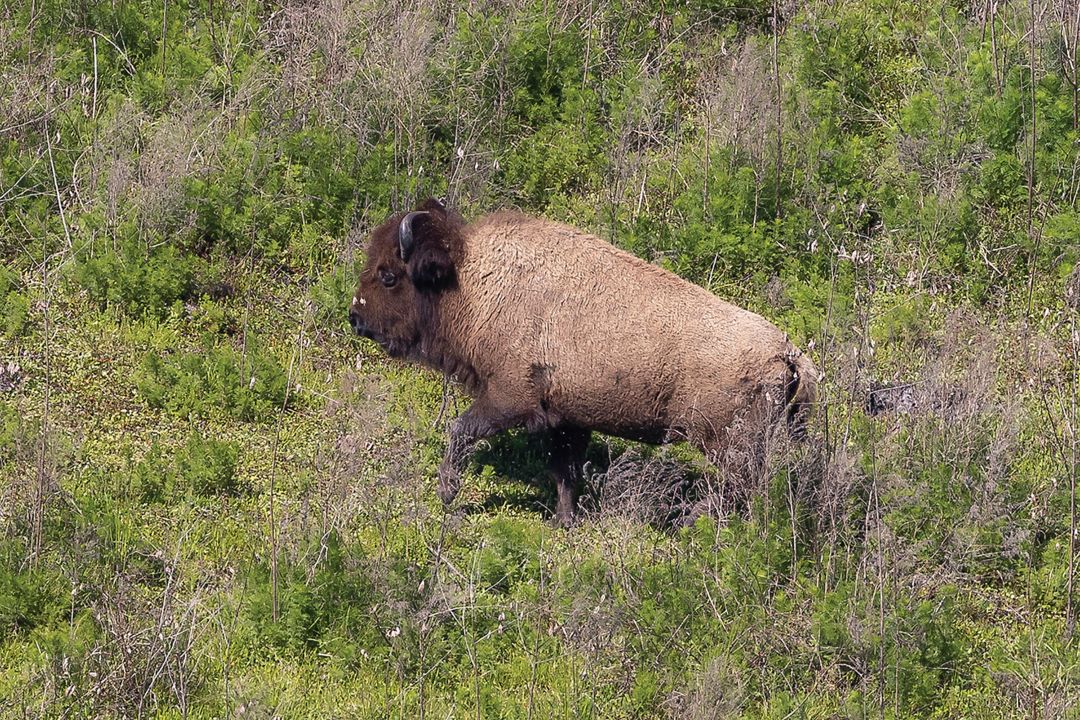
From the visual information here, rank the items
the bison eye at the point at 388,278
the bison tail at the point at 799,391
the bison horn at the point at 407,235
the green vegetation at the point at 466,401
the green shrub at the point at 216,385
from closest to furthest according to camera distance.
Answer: the green vegetation at the point at 466,401 → the bison tail at the point at 799,391 → the bison horn at the point at 407,235 → the bison eye at the point at 388,278 → the green shrub at the point at 216,385

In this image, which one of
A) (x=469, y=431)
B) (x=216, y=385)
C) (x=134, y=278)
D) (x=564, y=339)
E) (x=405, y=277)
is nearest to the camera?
(x=564, y=339)

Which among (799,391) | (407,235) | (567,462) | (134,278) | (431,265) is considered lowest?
(567,462)

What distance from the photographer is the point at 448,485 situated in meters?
8.11

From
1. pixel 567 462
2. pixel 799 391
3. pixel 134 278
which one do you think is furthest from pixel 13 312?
pixel 799 391

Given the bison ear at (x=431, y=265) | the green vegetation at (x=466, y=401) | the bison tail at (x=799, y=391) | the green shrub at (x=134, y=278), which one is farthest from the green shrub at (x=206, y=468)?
the bison tail at (x=799, y=391)

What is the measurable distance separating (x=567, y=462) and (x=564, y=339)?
81 centimetres

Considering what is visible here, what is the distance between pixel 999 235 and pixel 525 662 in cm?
536

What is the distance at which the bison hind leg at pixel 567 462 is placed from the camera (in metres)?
8.27

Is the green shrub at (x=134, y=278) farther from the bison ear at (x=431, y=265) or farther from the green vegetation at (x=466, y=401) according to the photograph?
the bison ear at (x=431, y=265)

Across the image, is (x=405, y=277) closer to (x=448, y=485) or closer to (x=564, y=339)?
(x=564, y=339)

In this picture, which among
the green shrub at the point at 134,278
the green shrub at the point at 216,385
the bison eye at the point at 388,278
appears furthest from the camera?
the green shrub at the point at 134,278

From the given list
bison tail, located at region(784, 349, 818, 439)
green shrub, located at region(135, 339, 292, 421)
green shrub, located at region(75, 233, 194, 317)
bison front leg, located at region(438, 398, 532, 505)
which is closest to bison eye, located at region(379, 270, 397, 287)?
bison front leg, located at region(438, 398, 532, 505)

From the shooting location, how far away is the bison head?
26.9 feet

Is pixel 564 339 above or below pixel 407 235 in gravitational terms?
below
